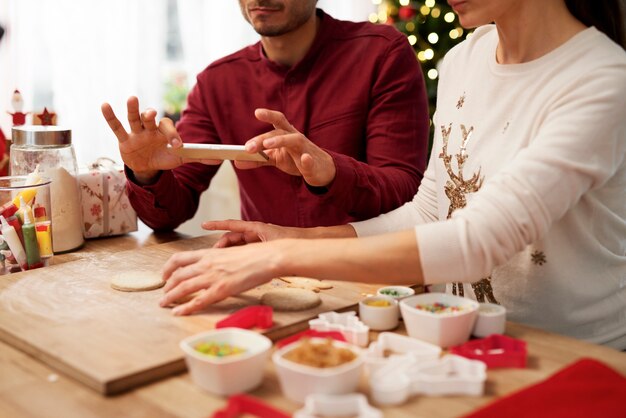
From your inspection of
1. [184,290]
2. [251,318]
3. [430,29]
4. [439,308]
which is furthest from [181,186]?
[430,29]

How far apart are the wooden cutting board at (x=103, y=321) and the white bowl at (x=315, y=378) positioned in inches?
7.0

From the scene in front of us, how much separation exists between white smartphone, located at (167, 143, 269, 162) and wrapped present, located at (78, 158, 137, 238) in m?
0.36

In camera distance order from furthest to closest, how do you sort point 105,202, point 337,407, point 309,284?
1. point 105,202
2. point 309,284
3. point 337,407

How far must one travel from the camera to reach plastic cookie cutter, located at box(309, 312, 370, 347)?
1.09 meters

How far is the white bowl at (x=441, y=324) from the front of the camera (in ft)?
3.51

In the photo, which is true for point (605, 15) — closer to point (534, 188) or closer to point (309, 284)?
point (534, 188)

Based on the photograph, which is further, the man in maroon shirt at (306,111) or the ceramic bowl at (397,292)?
the man in maroon shirt at (306,111)

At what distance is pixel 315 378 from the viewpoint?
0.88m

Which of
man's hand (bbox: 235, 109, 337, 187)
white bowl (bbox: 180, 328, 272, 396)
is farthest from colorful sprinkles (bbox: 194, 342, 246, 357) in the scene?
man's hand (bbox: 235, 109, 337, 187)

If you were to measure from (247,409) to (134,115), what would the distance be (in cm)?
87

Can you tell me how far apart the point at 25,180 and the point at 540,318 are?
113cm

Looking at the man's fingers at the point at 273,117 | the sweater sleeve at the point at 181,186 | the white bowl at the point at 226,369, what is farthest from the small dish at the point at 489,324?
the sweater sleeve at the point at 181,186

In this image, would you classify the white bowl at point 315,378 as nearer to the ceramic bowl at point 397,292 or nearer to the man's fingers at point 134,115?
the ceramic bowl at point 397,292

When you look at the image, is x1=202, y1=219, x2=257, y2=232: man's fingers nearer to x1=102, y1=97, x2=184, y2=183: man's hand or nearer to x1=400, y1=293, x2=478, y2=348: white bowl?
x1=102, y1=97, x2=184, y2=183: man's hand
